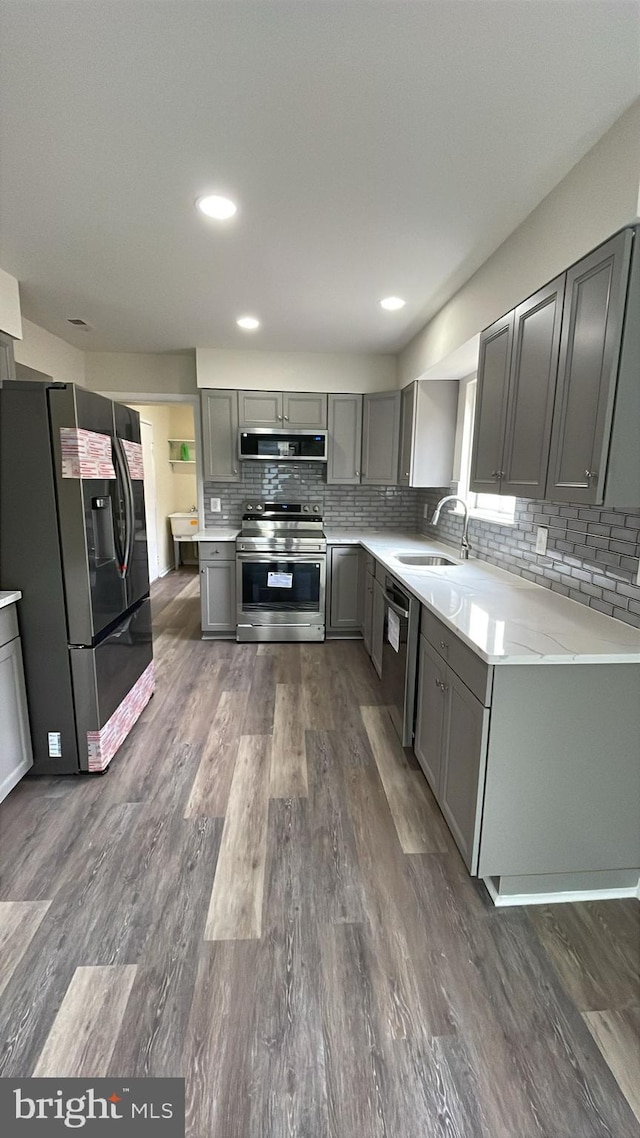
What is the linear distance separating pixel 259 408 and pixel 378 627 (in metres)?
2.30

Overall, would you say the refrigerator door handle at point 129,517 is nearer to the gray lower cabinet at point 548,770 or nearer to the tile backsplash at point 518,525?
the gray lower cabinet at point 548,770

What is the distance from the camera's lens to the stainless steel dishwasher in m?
2.37

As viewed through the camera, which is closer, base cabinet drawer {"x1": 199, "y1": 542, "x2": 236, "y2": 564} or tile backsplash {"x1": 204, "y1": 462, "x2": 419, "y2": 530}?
base cabinet drawer {"x1": 199, "y1": 542, "x2": 236, "y2": 564}

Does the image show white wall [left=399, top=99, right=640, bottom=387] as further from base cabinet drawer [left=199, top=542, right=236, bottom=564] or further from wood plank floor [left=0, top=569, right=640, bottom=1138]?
base cabinet drawer [left=199, top=542, right=236, bottom=564]

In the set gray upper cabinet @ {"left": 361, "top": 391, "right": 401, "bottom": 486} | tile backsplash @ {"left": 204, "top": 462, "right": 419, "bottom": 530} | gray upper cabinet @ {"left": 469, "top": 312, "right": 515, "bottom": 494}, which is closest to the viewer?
gray upper cabinet @ {"left": 469, "top": 312, "right": 515, "bottom": 494}

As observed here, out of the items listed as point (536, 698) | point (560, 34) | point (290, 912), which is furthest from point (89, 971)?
point (560, 34)

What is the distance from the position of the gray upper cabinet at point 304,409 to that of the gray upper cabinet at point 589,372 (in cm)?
282

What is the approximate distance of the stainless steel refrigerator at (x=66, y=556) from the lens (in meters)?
2.00

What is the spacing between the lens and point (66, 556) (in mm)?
2107

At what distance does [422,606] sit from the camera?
2.29 m

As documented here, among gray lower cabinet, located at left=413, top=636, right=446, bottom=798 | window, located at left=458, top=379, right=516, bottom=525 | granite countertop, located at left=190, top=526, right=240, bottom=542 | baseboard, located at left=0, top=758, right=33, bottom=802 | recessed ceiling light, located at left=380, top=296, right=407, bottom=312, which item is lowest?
baseboard, located at left=0, top=758, right=33, bottom=802

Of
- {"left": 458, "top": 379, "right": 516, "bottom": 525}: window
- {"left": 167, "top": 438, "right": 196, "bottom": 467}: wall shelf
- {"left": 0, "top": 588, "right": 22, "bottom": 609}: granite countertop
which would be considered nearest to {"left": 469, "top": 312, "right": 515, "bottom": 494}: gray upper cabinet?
{"left": 458, "top": 379, "right": 516, "bottom": 525}: window

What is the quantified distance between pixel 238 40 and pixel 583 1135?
109 inches

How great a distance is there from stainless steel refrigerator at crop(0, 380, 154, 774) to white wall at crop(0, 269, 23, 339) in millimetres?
936
